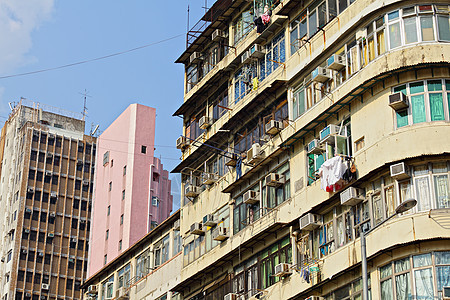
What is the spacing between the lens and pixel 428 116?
26.7m

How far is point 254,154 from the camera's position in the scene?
34500mm

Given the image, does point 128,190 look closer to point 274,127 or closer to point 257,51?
point 257,51

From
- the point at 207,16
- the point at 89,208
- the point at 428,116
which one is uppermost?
the point at 89,208

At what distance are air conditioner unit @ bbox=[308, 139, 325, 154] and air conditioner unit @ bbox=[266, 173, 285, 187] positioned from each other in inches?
98.9

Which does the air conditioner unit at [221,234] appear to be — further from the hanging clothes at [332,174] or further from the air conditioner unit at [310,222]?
the hanging clothes at [332,174]

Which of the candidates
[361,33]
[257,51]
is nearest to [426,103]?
[361,33]

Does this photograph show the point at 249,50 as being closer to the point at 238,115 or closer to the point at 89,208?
the point at 238,115

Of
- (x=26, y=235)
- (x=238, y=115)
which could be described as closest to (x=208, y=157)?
(x=238, y=115)

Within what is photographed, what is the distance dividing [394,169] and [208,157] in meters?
14.7

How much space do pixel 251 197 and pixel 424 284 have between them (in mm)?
11071

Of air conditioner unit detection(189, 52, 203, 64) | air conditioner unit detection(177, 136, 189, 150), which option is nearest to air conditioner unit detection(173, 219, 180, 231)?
air conditioner unit detection(177, 136, 189, 150)

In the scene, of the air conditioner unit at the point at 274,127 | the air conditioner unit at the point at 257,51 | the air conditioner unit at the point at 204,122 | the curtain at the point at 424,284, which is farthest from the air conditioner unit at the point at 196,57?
the curtain at the point at 424,284

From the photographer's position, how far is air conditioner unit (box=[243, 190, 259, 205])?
34281mm

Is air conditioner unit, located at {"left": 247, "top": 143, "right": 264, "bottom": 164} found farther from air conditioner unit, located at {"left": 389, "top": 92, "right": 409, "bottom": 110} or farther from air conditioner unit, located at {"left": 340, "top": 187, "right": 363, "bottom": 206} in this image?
air conditioner unit, located at {"left": 389, "top": 92, "right": 409, "bottom": 110}
